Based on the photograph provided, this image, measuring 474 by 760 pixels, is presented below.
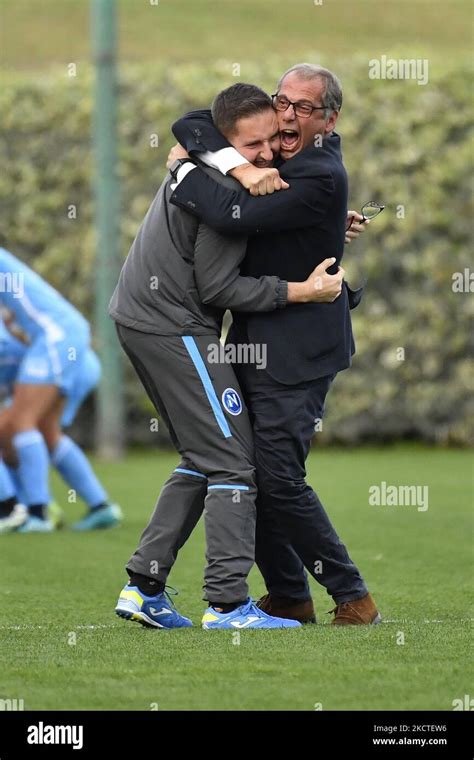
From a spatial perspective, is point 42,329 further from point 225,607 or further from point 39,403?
point 225,607

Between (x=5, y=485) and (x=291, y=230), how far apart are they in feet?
12.9

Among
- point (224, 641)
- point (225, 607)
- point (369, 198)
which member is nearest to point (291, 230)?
point (225, 607)

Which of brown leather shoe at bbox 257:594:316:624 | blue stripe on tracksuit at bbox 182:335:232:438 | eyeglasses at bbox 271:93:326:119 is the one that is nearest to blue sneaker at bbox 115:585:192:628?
brown leather shoe at bbox 257:594:316:624

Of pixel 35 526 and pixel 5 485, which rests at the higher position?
pixel 5 485

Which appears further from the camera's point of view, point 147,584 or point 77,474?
point 77,474

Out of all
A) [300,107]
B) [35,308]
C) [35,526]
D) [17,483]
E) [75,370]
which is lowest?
[35,526]

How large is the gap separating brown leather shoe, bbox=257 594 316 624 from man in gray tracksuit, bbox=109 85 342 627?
27 centimetres

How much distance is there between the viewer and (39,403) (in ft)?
29.1

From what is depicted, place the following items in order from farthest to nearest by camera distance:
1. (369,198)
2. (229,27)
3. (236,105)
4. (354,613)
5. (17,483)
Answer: (229,27) < (369,198) < (17,483) < (354,613) < (236,105)

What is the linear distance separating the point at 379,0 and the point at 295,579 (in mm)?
16684

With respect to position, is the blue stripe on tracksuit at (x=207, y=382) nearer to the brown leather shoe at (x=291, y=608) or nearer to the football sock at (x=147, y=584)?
the football sock at (x=147, y=584)

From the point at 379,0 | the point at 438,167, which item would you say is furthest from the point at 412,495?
the point at 379,0
